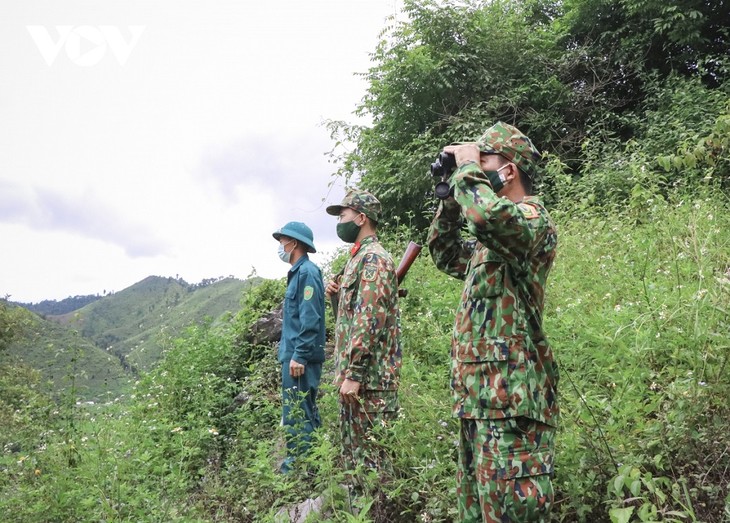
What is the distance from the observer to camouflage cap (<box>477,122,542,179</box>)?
221 centimetres

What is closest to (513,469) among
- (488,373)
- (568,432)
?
(488,373)

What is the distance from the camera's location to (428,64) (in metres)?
11.1

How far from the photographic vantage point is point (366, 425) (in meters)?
3.47

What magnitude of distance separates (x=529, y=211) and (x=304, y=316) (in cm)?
284

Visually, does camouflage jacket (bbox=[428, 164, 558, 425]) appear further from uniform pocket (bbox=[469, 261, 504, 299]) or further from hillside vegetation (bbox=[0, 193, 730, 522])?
hillside vegetation (bbox=[0, 193, 730, 522])

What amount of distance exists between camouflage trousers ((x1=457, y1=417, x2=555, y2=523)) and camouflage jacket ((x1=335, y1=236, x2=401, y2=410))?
1.39 m

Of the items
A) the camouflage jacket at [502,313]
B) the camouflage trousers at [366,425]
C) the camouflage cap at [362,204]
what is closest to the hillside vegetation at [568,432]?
the camouflage trousers at [366,425]

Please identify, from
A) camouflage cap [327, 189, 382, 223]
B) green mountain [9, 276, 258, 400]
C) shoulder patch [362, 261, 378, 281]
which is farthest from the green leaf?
green mountain [9, 276, 258, 400]

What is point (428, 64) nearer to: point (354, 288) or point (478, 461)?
point (354, 288)

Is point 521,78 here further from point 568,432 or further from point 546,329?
point 568,432

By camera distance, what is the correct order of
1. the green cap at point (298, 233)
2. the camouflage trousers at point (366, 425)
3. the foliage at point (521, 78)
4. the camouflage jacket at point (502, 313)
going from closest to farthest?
the camouflage jacket at point (502, 313) < the camouflage trousers at point (366, 425) < the green cap at point (298, 233) < the foliage at point (521, 78)

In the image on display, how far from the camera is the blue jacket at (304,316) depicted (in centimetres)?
448

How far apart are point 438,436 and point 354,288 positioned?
115cm

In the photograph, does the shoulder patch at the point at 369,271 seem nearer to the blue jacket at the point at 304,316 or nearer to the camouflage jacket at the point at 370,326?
the camouflage jacket at the point at 370,326
